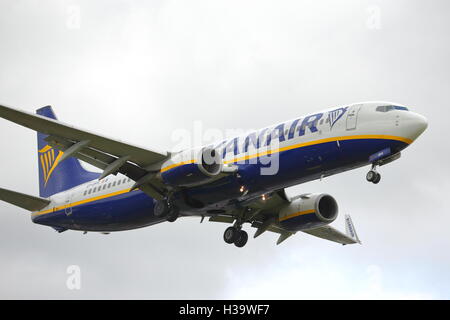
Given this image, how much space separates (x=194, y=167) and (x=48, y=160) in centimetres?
1749

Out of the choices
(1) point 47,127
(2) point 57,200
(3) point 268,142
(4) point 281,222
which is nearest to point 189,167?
(3) point 268,142

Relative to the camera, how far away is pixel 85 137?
110 feet

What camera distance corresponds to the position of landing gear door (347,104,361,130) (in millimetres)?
32188

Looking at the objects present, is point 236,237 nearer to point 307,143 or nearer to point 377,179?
point 307,143

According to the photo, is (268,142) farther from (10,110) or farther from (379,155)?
(10,110)

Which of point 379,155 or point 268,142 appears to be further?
point 268,142

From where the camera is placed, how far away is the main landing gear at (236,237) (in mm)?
40125

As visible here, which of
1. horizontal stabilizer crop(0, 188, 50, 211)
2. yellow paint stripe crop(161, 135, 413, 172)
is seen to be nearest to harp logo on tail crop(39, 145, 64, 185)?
horizontal stabilizer crop(0, 188, 50, 211)

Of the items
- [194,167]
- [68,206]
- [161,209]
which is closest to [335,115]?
[194,167]

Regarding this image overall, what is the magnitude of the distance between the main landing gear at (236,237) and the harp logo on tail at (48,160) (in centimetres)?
1284

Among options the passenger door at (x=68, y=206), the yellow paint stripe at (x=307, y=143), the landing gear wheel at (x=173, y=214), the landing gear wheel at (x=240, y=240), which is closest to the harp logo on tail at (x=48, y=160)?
the passenger door at (x=68, y=206)

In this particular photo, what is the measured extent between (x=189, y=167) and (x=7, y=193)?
11540mm

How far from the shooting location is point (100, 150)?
114 feet

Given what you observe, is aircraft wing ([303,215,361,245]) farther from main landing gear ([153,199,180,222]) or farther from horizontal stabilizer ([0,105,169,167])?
horizontal stabilizer ([0,105,169,167])
